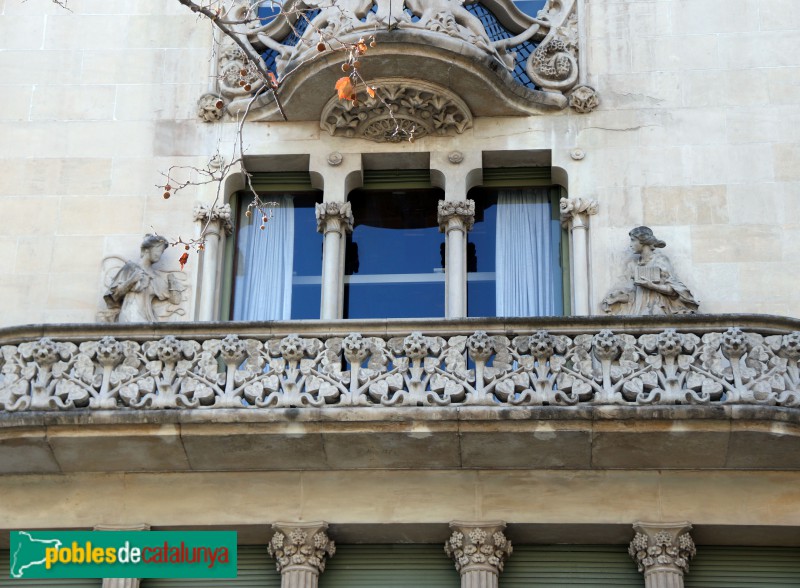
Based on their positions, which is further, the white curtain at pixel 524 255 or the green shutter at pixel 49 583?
the white curtain at pixel 524 255

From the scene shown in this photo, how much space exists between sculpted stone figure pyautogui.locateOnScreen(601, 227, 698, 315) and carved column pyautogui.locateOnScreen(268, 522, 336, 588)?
410cm

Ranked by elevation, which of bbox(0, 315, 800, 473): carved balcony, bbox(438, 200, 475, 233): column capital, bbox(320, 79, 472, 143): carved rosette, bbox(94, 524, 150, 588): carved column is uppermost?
bbox(320, 79, 472, 143): carved rosette

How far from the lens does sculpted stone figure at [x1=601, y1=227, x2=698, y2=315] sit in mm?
19078

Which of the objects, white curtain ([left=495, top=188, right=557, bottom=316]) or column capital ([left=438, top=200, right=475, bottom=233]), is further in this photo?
column capital ([left=438, top=200, right=475, bottom=233])

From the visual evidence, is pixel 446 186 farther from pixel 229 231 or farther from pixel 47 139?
pixel 47 139

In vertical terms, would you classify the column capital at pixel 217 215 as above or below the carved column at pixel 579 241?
above

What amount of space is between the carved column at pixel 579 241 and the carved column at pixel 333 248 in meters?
2.55

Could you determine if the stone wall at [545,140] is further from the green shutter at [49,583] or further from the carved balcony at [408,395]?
the green shutter at [49,583]

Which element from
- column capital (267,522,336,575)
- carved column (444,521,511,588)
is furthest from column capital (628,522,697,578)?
column capital (267,522,336,575)

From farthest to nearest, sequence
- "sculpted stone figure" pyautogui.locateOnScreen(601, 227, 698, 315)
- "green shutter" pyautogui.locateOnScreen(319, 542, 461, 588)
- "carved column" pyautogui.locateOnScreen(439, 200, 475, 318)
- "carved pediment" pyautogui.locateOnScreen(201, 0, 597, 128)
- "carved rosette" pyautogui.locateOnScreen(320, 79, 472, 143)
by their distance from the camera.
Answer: "carved rosette" pyautogui.locateOnScreen(320, 79, 472, 143) → "carved pediment" pyautogui.locateOnScreen(201, 0, 597, 128) → "carved column" pyautogui.locateOnScreen(439, 200, 475, 318) → "sculpted stone figure" pyautogui.locateOnScreen(601, 227, 698, 315) → "green shutter" pyautogui.locateOnScreen(319, 542, 461, 588)

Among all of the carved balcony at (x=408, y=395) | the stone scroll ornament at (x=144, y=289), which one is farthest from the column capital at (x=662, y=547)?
the stone scroll ornament at (x=144, y=289)

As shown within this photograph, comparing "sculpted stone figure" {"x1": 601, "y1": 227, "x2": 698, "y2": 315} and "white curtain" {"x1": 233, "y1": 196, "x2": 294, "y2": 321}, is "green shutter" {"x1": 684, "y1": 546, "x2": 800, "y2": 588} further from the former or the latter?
"white curtain" {"x1": 233, "y1": 196, "x2": 294, "y2": 321}

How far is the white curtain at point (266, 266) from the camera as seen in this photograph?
67.2 feet

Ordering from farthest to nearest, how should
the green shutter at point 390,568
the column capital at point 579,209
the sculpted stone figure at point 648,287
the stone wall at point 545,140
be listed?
the column capital at point 579,209 < the stone wall at point 545,140 < the sculpted stone figure at point 648,287 < the green shutter at point 390,568
